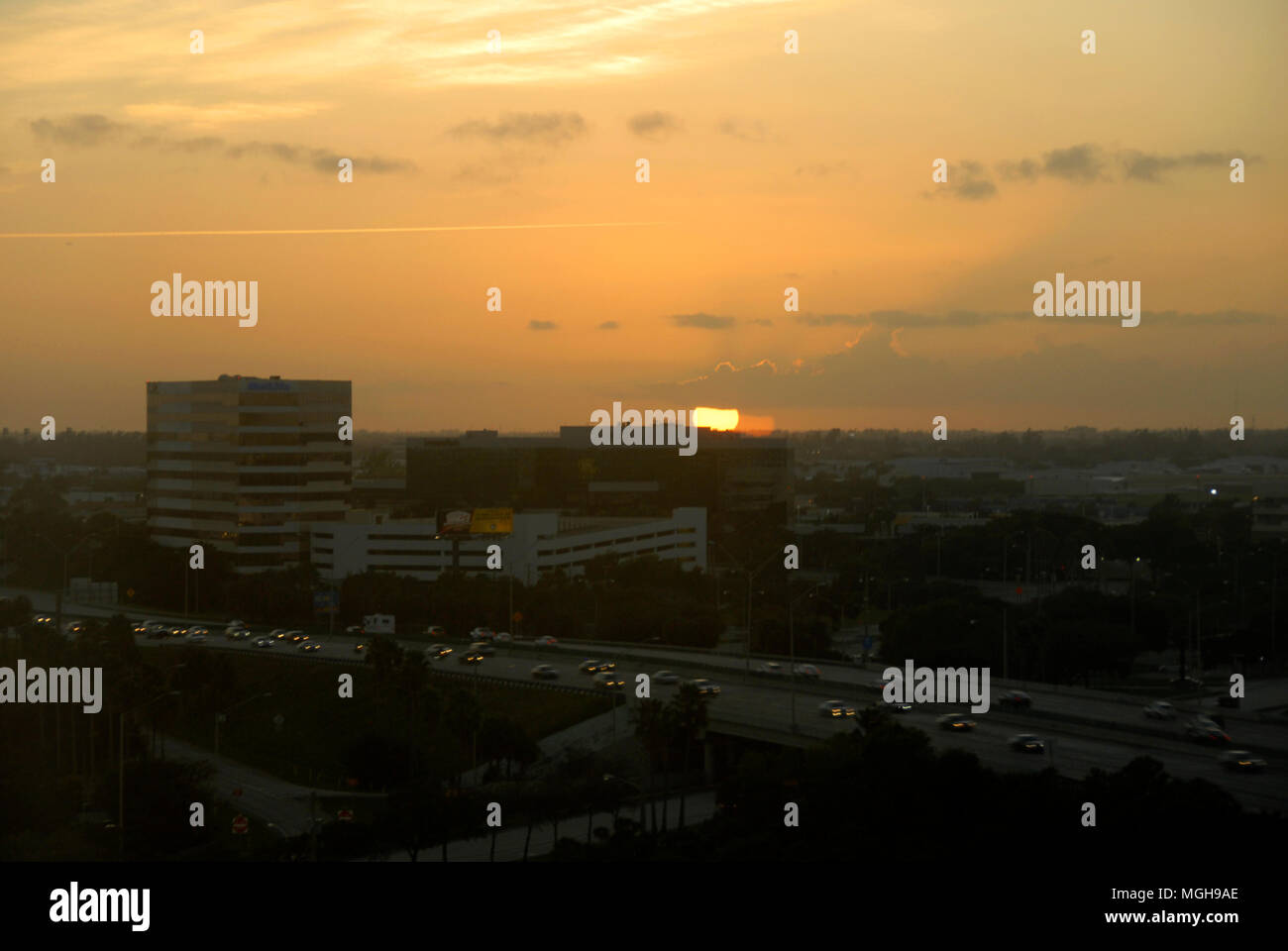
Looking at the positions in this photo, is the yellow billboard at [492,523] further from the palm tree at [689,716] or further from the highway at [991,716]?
the palm tree at [689,716]

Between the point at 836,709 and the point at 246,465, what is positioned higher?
the point at 246,465

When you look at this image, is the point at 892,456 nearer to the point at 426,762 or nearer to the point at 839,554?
the point at 839,554

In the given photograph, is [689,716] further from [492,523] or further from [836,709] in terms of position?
[492,523]

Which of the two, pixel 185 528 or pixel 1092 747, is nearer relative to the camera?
pixel 1092 747

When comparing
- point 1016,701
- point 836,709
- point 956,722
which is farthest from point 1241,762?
point 836,709

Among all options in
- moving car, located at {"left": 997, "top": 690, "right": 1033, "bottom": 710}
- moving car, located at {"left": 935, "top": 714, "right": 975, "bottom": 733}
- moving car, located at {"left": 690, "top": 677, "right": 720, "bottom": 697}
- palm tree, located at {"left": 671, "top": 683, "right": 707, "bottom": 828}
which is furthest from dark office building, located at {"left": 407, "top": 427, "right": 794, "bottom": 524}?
palm tree, located at {"left": 671, "top": 683, "right": 707, "bottom": 828}

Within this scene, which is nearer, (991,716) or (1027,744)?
(1027,744)
